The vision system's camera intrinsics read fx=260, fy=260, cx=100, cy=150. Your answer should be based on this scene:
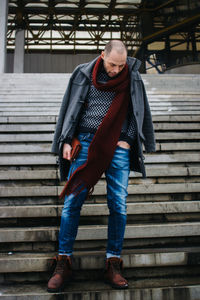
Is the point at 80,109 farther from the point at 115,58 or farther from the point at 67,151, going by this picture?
the point at 115,58

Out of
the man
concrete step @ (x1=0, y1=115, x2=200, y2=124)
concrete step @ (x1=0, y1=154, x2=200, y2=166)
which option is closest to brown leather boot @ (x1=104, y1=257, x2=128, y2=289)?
the man

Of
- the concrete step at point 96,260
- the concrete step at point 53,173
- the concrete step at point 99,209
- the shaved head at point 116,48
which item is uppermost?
the shaved head at point 116,48

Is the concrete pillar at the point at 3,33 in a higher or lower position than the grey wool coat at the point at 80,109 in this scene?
higher

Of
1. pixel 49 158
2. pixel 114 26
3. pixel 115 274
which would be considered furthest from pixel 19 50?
pixel 115 274

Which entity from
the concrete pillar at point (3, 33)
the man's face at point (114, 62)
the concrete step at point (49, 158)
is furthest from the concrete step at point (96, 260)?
the concrete pillar at point (3, 33)

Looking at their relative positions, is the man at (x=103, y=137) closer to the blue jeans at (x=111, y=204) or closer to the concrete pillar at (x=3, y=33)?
the blue jeans at (x=111, y=204)

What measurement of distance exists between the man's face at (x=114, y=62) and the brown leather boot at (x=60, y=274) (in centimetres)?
131

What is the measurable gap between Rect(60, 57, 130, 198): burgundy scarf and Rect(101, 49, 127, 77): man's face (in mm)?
52

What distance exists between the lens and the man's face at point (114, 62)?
171 cm

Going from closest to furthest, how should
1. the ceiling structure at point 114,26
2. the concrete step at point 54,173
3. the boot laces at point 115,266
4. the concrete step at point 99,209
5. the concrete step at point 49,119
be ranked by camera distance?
the boot laces at point 115,266 → the concrete step at point 99,209 → the concrete step at point 54,173 → the concrete step at point 49,119 → the ceiling structure at point 114,26

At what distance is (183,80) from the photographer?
670 cm

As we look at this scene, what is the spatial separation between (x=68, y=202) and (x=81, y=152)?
Result: 1.18ft

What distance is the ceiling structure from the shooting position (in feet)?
40.9

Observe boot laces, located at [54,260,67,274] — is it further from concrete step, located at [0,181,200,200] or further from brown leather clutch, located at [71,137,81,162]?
concrete step, located at [0,181,200,200]
